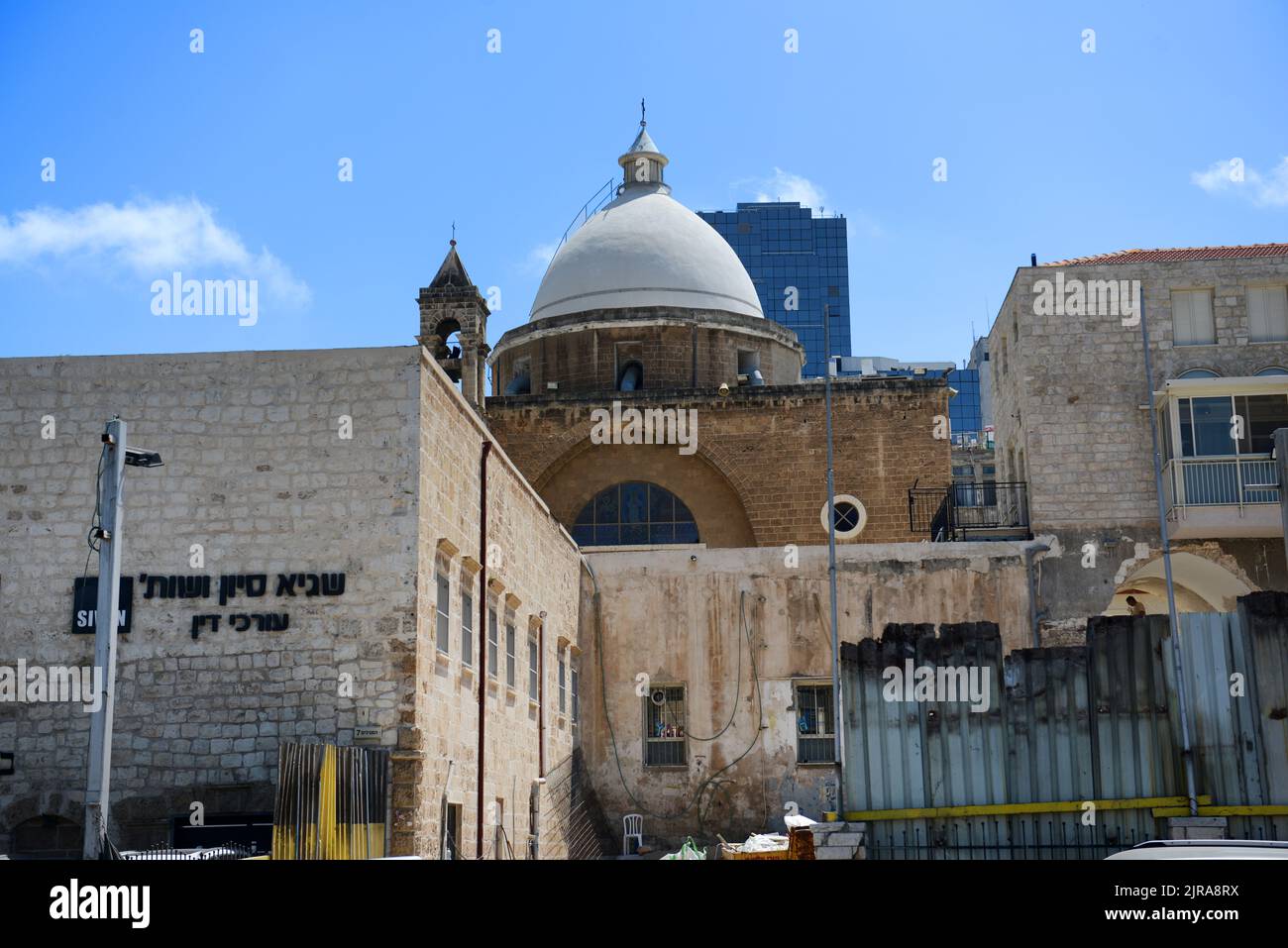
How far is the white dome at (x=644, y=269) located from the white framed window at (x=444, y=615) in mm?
18725

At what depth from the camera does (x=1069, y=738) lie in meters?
12.8

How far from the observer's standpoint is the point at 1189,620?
13.0 m

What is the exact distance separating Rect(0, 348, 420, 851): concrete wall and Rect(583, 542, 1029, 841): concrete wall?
31.6 feet

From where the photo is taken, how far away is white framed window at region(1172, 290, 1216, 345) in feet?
81.5

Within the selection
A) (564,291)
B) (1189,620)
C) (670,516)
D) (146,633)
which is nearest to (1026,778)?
(1189,620)

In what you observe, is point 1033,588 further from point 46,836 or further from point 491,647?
point 46,836

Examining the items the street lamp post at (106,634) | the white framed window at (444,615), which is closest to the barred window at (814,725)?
the white framed window at (444,615)

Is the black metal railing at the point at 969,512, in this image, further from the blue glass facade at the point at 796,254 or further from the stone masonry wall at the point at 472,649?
the blue glass facade at the point at 796,254

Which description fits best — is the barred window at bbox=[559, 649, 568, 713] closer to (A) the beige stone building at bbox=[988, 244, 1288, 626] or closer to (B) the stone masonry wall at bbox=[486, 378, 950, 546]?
(A) the beige stone building at bbox=[988, 244, 1288, 626]

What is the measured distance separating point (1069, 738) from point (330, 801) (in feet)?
21.7

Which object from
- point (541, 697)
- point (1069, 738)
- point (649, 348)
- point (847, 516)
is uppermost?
point (649, 348)

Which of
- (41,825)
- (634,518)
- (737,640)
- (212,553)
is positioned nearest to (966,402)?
(634,518)

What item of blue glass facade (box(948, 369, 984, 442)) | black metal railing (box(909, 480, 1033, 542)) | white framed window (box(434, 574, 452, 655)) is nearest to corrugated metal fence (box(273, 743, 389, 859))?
white framed window (box(434, 574, 452, 655))
